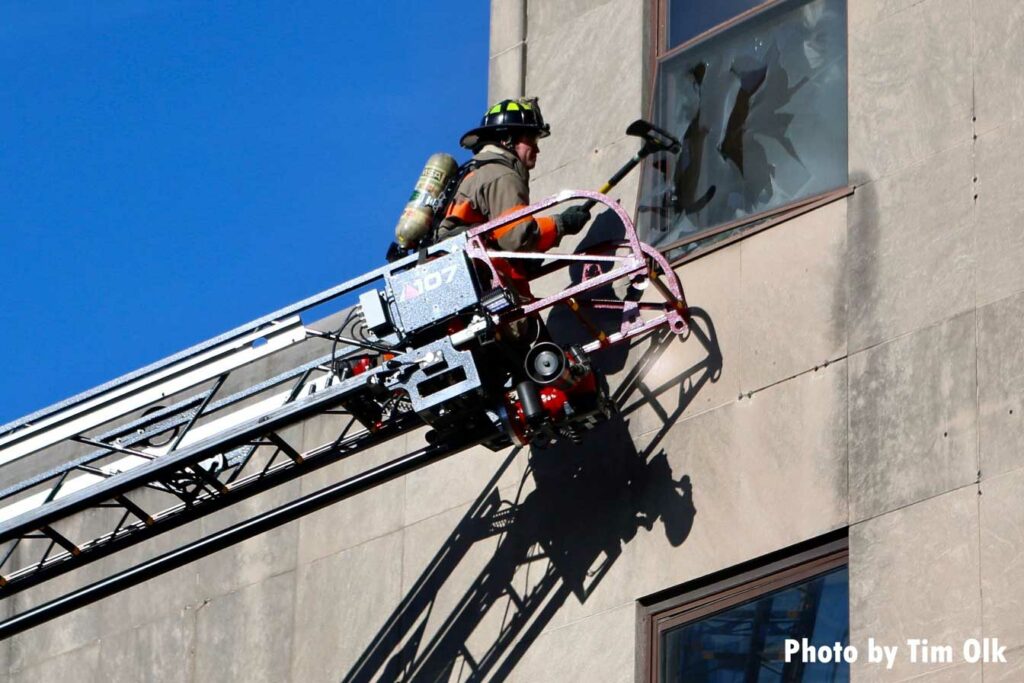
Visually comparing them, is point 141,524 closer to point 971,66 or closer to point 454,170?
point 454,170

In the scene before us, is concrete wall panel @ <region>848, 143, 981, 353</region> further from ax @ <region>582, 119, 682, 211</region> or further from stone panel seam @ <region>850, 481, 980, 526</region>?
ax @ <region>582, 119, 682, 211</region>

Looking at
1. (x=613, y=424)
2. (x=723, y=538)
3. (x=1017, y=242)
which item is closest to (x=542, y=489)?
(x=613, y=424)

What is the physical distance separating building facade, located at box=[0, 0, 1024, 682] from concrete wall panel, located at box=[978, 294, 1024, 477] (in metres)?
0.02

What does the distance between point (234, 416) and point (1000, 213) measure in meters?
6.11

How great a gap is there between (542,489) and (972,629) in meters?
4.22

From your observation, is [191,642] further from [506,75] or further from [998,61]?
[998,61]

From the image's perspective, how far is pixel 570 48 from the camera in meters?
17.7

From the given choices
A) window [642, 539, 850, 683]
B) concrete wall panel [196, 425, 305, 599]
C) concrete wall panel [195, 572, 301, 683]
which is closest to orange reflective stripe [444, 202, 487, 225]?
concrete wall panel [196, 425, 305, 599]

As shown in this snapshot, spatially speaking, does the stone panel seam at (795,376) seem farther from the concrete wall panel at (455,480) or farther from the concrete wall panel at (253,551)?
the concrete wall panel at (253,551)

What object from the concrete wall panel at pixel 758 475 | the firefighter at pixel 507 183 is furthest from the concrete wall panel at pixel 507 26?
the concrete wall panel at pixel 758 475

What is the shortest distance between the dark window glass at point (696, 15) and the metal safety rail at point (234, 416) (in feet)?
6.01

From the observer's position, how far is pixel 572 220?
1557cm

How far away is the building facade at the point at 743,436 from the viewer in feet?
43.5

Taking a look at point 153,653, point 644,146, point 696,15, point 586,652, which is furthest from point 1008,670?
point 153,653
